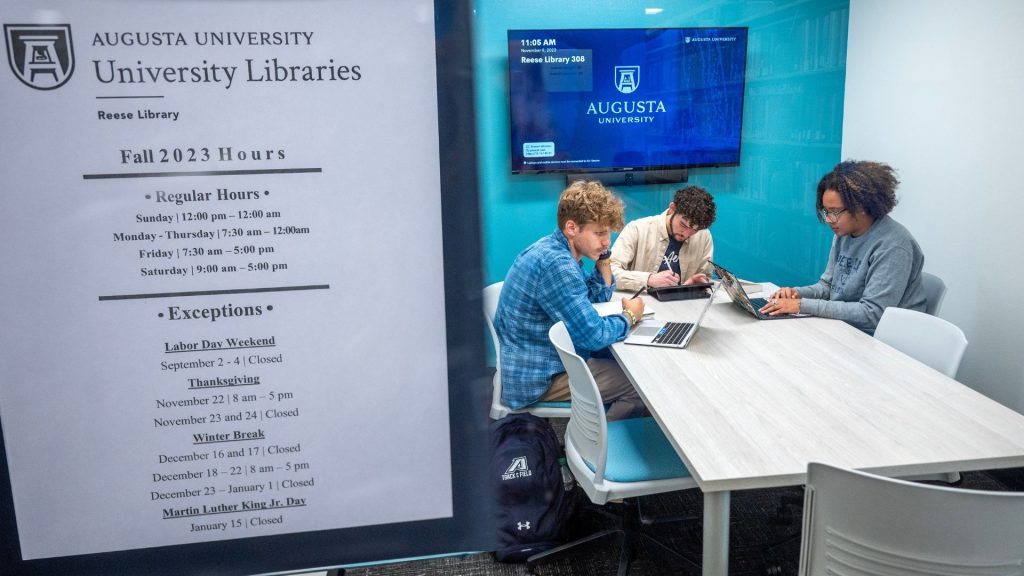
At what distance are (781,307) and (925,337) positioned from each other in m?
0.56

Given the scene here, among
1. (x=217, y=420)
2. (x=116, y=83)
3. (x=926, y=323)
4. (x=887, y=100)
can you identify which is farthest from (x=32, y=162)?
(x=887, y=100)

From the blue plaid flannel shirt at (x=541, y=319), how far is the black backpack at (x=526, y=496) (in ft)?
0.70

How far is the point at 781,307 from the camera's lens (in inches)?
110

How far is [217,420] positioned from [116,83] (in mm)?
325

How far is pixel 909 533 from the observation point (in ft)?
4.36

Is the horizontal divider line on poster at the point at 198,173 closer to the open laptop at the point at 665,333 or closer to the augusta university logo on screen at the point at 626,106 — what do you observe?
the open laptop at the point at 665,333

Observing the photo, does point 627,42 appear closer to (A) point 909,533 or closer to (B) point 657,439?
(B) point 657,439

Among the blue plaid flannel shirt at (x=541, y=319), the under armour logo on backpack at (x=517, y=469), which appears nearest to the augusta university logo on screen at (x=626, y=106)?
the blue plaid flannel shirt at (x=541, y=319)

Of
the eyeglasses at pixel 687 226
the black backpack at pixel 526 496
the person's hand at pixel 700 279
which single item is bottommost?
the black backpack at pixel 526 496

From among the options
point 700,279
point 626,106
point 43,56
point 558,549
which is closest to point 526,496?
point 558,549

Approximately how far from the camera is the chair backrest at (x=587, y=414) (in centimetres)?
192

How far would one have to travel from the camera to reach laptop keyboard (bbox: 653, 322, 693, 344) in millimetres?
2467

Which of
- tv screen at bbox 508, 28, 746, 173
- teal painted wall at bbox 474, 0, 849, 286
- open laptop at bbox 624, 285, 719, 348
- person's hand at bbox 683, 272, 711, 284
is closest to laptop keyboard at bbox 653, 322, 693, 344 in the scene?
open laptop at bbox 624, 285, 719, 348

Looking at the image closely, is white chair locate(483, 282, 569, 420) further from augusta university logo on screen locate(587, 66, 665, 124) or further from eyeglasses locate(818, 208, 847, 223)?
augusta university logo on screen locate(587, 66, 665, 124)
